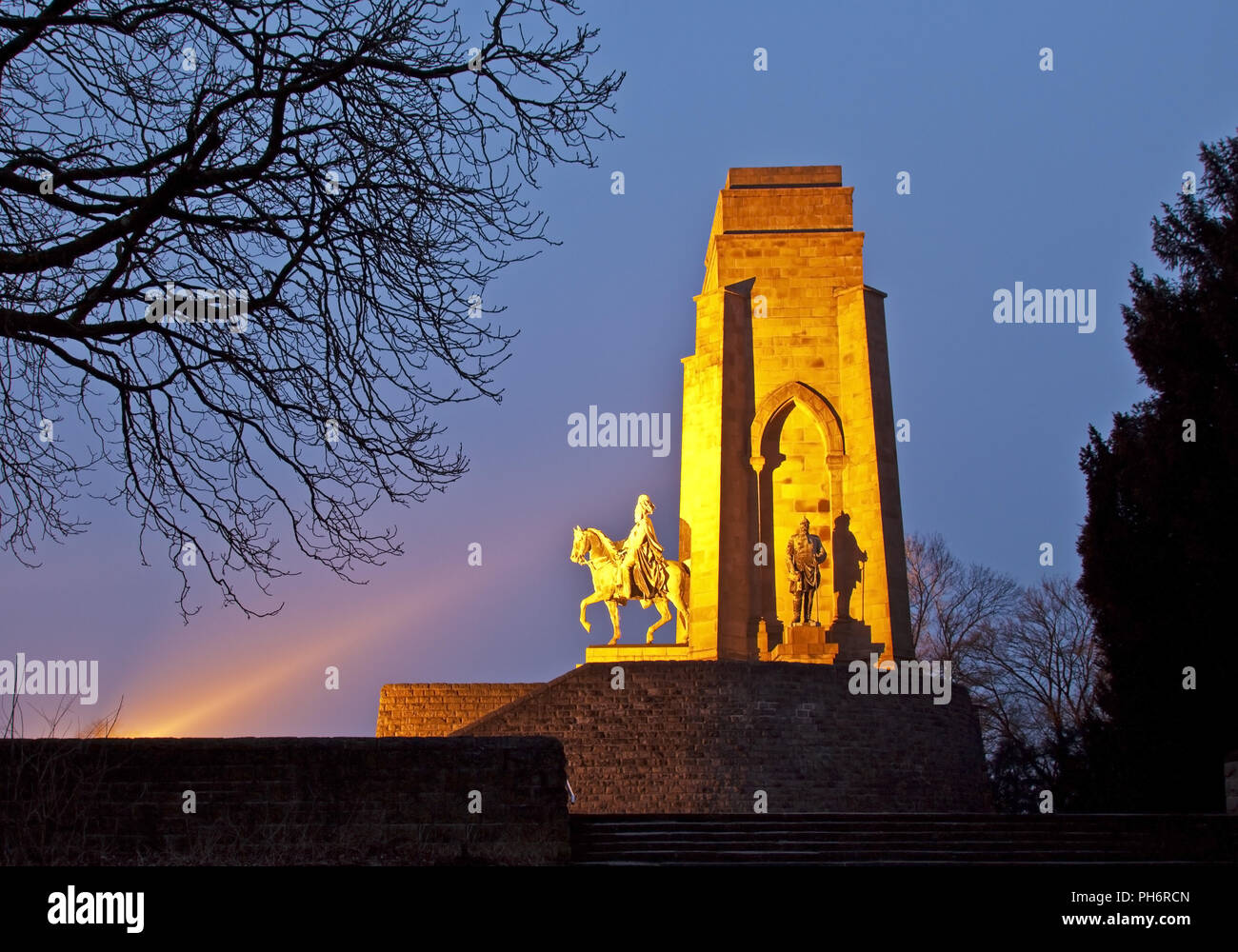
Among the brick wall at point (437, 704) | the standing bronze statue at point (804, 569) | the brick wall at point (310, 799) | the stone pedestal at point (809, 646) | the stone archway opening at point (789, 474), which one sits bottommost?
the brick wall at point (310, 799)

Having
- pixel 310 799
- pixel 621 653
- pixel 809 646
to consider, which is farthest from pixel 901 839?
pixel 621 653

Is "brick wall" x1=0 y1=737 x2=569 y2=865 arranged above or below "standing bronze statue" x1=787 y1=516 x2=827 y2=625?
below

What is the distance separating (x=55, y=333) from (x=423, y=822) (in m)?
5.61

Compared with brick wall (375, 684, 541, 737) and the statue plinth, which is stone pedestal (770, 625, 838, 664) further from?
brick wall (375, 684, 541, 737)

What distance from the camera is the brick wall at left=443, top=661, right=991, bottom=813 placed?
885 inches

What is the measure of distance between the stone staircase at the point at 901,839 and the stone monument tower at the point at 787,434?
43.3ft

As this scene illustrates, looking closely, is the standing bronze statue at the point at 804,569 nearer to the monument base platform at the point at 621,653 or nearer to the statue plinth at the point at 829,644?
the statue plinth at the point at 829,644

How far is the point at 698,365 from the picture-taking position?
1214 inches

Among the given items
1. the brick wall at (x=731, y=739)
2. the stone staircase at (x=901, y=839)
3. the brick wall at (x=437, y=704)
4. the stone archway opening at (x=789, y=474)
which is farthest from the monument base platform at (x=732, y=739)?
the stone staircase at (x=901, y=839)

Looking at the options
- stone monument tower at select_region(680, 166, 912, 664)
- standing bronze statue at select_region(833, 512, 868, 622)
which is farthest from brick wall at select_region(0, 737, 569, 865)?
standing bronze statue at select_region(833, 512, 868, 622)

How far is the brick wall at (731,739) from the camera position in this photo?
73.7ft

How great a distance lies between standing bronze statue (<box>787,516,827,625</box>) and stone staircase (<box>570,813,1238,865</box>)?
41.7 feet
